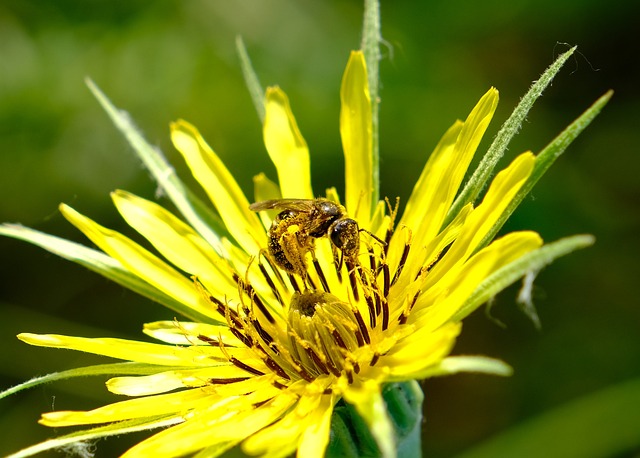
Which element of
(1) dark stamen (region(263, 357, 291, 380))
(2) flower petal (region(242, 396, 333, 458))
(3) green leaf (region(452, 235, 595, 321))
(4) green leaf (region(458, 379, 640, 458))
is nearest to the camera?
(3) green leaf (region(452, 235, 595, 321))

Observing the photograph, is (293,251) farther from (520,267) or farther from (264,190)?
(520,267)

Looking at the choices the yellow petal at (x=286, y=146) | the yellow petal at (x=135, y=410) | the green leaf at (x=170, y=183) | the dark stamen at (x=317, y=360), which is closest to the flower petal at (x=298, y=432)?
the dark stamen at (x=317, y=360)

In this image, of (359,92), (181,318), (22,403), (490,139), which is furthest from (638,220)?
(22,403)

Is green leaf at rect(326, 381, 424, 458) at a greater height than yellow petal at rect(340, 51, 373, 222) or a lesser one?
lesser

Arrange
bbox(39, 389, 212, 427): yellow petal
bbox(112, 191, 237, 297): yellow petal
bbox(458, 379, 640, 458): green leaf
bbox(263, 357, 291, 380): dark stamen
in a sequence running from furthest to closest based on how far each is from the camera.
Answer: bbox(458, 379, 640, 458): green leaf
bbox(112, 191, 237, 297): yellow petal
bbox(263, 357, 291, 380): dark stamen
bbox(39, 389, 212, 427): yellow petal

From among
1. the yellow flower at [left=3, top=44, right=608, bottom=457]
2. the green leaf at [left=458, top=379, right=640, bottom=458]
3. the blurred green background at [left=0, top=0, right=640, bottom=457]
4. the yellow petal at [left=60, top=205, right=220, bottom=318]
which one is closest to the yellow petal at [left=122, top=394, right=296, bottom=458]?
the yellow flower at [left=3, top=44, right=608, bottom=457]

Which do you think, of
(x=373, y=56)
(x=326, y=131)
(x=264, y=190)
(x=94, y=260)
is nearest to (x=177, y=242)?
(x=94, y=260)

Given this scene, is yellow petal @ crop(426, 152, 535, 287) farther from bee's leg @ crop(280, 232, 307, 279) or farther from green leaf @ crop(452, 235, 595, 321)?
bee's leg @ crop(280, 232, 307, 279)

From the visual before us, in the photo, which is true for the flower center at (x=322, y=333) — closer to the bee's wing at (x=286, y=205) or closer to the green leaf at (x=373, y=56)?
the bee's wing at (x=286, y=205)
